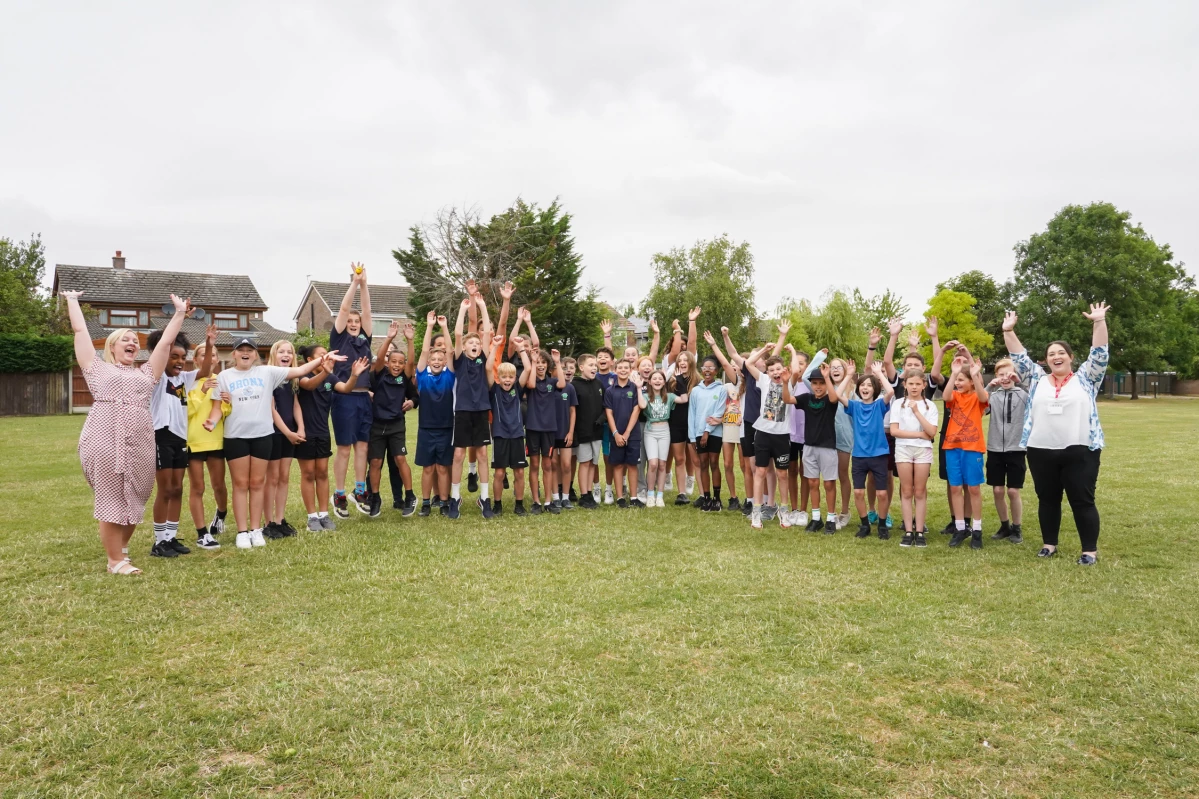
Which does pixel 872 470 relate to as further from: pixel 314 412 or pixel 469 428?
pixel 314 412

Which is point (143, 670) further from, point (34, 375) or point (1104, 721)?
point (34, 375)

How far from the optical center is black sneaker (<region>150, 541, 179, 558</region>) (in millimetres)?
6926

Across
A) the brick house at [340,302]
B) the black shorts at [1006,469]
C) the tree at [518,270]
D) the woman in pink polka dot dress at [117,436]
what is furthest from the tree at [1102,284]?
the woman in pink polka dot dress at [117,436]

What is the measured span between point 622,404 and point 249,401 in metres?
4.42

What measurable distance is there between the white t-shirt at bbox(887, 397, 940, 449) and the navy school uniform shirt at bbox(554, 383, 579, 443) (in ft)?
12.1

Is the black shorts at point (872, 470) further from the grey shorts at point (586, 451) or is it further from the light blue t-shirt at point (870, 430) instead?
the grey shorts at point (586, 451)

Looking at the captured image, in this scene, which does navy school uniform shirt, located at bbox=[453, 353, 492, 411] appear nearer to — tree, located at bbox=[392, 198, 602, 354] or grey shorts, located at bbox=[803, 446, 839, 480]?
grey shorts, located at bbox=[803, 446, 839, 480]

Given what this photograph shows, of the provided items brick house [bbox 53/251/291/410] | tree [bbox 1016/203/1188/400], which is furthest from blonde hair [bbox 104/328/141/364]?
tree [bbox 1016/203/1188/400]

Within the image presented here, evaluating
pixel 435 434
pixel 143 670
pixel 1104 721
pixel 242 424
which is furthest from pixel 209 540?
pixel 1104 721

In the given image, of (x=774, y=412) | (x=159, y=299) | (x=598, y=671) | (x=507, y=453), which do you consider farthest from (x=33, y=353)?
(x=598, y=671)

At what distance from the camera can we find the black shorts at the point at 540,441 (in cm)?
926

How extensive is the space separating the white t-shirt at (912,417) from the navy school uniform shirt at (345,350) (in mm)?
5820

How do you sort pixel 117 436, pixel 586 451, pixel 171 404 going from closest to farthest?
pixel 117 436 → pixel 171 404 → pixel 586 451

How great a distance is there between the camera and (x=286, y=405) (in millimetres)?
7953
